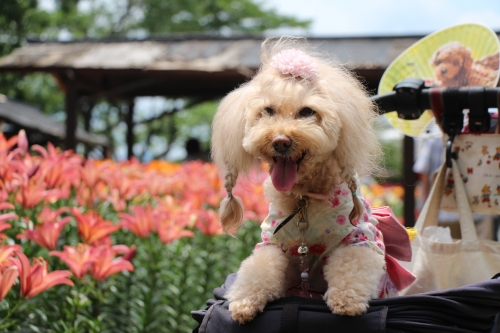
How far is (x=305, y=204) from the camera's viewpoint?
4.86ft

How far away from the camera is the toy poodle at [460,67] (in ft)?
6.37

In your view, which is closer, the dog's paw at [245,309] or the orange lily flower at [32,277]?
the dog's paw at [245,309]

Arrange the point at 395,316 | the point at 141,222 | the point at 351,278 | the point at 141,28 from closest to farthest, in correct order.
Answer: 1. the point at 395,316
2. the point at 351,278
3. the point at 141,222
4. the point at 141,28

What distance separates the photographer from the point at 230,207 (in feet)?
4.72

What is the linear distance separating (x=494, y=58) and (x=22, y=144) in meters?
2.09

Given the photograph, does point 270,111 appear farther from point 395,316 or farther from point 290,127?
point 395,316

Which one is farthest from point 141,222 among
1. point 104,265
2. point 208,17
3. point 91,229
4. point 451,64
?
point 208,17

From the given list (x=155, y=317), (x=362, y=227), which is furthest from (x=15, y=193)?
(x=362, y=227)

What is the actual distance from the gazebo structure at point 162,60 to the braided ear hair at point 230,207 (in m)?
4.57

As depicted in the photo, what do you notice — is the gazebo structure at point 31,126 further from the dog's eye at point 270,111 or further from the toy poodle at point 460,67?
the dog's eye at point 270,111

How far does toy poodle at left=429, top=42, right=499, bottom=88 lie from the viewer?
1940 mm

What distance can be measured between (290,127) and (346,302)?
438 mm

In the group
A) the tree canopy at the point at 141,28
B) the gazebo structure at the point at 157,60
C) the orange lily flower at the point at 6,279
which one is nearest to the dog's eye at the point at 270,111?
the orange lily flower at the point at 6,279

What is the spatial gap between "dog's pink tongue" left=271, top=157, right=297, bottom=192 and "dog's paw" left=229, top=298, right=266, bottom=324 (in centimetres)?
29
